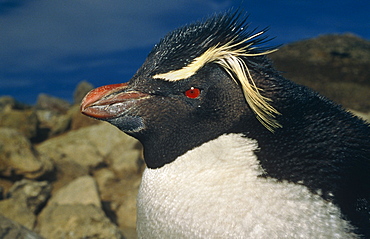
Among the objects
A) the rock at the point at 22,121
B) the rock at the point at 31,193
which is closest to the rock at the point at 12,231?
the rock at the point at 31,193

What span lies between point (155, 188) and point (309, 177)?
861 mm

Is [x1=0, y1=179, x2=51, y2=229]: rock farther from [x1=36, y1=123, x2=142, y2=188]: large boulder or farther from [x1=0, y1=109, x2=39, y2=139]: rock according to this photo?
[x1=0, y1=109, x2=39, y2=139]: rock

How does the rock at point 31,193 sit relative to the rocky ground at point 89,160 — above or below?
below

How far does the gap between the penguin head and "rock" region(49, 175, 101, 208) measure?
4915mm

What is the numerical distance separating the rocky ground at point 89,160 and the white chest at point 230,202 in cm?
388

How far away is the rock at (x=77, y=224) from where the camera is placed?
19.1ft

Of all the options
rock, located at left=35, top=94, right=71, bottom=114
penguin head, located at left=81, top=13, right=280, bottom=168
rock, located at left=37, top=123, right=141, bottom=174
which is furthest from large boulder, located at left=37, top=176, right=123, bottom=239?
rock, located at left=35, top=94, right=71, bottom=114

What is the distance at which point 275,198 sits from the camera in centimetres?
193

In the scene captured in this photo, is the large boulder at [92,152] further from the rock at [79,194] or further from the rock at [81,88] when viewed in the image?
the rock at [81,88]

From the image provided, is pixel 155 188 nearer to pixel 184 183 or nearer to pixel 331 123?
pixel 184 183

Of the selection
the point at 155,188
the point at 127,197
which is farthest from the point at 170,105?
the point at 127,197

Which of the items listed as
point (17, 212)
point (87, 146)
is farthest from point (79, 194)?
point (87, 146)

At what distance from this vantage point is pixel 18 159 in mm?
7578

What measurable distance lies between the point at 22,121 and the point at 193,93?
8458 mm
